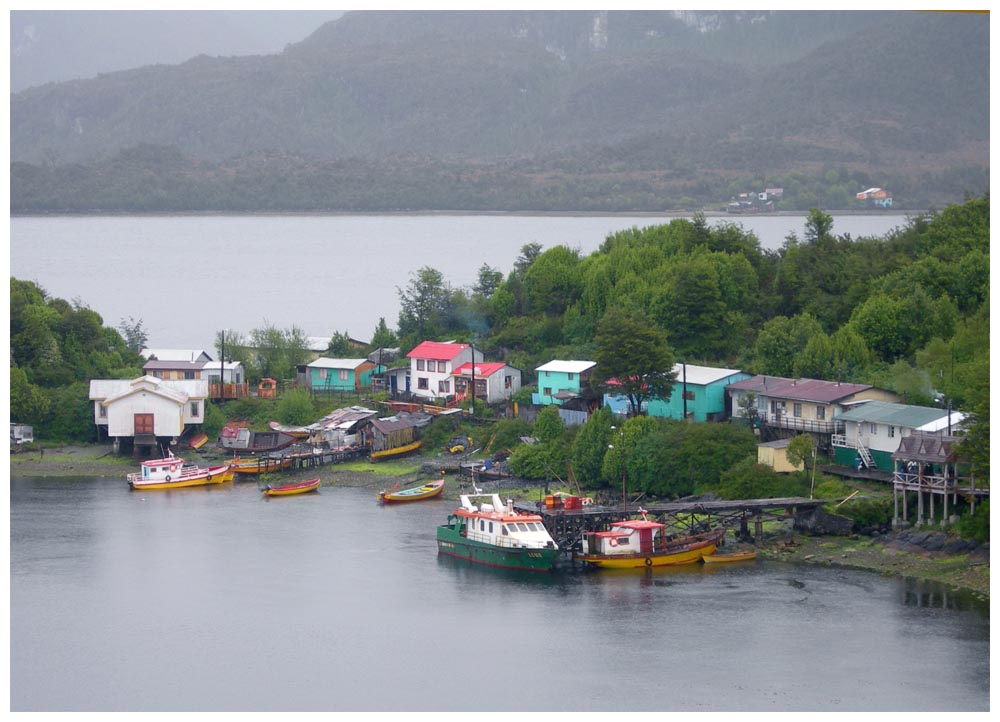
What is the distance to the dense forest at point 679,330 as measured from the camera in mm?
18344

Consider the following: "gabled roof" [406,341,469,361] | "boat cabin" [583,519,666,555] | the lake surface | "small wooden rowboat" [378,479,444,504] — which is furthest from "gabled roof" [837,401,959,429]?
the lake surface

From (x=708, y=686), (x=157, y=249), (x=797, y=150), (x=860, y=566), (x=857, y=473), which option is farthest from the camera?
(x=797, y=150)

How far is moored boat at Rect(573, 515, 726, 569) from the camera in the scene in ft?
51.2

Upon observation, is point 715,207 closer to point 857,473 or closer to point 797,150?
point 797,150

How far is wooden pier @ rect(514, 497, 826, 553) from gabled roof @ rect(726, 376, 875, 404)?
2286mm

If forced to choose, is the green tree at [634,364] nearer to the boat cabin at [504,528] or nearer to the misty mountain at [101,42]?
the boat cabin at [504,528]

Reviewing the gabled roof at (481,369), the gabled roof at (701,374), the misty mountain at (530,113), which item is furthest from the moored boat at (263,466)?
the misty mountain at (530,113)

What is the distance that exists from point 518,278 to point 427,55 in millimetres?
79351

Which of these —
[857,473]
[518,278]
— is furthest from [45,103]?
[857,473]

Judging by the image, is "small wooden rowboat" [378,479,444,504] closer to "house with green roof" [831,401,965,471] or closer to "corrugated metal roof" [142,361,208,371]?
"house with green roof" [831,401,965,471]

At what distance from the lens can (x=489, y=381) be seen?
75.4 ft

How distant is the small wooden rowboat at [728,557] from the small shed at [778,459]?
1.89 meters

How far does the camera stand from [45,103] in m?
99.4

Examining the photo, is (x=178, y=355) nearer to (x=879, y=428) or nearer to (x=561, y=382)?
(x=561, y=382)
